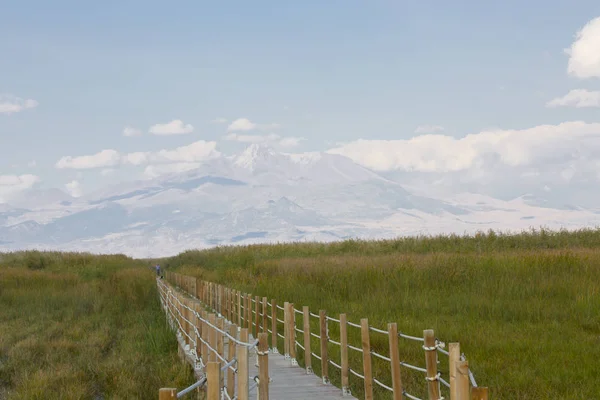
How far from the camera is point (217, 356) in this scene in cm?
962

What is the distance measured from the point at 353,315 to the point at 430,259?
7449 millimetres

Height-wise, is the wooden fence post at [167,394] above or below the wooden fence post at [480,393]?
above

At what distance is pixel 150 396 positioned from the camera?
38.6 ft

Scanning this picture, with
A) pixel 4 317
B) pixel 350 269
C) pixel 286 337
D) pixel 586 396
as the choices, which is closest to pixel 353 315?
pixel 286 337

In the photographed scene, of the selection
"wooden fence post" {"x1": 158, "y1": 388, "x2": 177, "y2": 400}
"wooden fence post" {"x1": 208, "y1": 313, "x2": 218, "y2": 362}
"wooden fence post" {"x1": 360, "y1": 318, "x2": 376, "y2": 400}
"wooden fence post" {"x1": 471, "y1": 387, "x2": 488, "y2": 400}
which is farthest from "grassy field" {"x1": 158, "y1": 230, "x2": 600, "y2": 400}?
"wooden fence post" {"x1": 158, "y1": 388, "x2": 177, "y2": 400}

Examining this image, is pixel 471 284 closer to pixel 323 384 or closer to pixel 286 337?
pixel 286 337

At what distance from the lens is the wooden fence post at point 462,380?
5.32m

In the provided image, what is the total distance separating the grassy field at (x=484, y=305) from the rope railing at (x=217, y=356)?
2195 mm

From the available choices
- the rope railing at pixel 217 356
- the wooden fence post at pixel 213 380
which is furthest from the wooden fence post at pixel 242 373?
the wooden fence post at pixel 213 380

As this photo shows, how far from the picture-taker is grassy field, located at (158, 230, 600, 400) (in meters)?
10.5

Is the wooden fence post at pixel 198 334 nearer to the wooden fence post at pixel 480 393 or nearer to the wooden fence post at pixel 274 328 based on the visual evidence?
the wooden fence post at pixel 274 328

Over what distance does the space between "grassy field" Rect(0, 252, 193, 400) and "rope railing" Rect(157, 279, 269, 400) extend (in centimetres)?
71

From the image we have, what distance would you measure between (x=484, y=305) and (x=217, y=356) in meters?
9.59

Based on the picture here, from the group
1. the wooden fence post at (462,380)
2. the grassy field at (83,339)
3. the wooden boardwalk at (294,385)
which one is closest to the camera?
the wooden fence post at (462,380)
